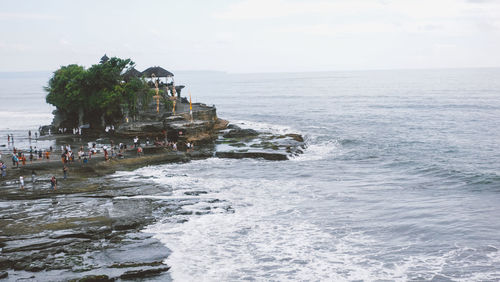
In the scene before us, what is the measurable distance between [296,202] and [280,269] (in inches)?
423

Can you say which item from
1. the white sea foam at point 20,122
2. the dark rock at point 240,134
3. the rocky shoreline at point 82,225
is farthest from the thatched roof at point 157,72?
the white sea foam at point 20,122

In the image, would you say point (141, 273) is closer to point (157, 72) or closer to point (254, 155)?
point (254, 155)

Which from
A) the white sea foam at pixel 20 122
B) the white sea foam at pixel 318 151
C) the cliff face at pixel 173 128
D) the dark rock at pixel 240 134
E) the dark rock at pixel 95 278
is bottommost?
the dark rock at pixel 95 278

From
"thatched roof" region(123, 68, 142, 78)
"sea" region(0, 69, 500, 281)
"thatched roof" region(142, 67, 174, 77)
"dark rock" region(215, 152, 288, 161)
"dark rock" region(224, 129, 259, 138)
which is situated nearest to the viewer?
"sea" region(0, 69, 500, 281)

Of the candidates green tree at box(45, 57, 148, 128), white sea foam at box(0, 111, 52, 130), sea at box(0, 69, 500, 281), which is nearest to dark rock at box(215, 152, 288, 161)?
sea at box(0, 69, 500, 281)

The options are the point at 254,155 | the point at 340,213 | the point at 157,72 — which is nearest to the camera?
the point at 340,213

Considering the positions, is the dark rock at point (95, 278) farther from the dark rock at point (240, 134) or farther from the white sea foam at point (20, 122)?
the white sea foam at point (20, 122)

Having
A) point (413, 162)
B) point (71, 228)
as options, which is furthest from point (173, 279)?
point (413, 162)

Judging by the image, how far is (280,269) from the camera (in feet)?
66.9

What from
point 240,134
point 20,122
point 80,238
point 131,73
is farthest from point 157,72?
point 80,238

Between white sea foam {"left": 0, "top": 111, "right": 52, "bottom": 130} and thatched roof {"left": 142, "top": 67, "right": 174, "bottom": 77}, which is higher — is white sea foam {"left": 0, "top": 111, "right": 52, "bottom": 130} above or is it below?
below

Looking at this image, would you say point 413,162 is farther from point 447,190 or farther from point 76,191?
point 76,191

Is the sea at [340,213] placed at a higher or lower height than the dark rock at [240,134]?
lower

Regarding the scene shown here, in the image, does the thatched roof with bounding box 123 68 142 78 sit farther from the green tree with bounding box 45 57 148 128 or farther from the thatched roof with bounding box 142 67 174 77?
the thatched roof with bounding box 142 67 174 77
